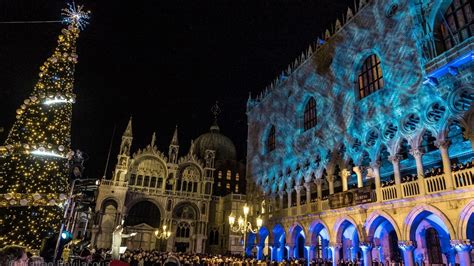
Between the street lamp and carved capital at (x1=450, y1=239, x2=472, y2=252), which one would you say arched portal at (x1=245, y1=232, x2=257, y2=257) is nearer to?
the street lamp

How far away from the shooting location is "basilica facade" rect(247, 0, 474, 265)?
47.3 feet

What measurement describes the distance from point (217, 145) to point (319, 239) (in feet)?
96.2

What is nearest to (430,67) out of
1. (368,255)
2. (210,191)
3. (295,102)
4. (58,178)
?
(368,255)

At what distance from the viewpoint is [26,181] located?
9023 millimetres

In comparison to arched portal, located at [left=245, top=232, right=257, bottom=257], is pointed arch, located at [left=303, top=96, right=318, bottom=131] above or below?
above

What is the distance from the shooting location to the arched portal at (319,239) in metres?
23.0

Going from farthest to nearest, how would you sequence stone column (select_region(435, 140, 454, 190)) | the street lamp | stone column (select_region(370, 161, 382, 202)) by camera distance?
the street lamp → stone column (select_region(370, 161, 382, 202)) → stone column (select_region(435, 140, 454, 190))

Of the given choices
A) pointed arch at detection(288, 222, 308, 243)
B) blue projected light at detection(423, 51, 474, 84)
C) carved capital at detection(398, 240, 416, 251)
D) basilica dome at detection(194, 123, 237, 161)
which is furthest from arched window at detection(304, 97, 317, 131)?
basilica dome at detection(194, 123, 237, 161)

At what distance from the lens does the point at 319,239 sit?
27594 mm

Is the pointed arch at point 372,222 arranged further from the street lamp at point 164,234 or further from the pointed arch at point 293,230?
the street lamp at point 164,234

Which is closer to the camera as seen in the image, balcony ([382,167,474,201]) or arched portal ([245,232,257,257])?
balcony ([382,167,474,201])

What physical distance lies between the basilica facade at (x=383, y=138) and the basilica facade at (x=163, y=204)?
1294 cm

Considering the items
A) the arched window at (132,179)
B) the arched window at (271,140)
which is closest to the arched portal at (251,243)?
the arched window at (271,140)

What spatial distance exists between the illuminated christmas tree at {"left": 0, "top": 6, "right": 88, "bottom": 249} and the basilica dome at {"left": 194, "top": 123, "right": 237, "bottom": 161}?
4060 centimetres
